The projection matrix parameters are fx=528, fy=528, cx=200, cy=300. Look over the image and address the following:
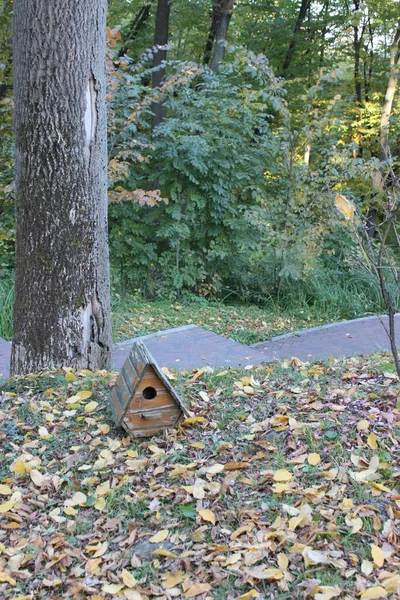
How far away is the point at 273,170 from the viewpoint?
855 centimetres

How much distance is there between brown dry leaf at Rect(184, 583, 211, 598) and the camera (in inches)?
76.2

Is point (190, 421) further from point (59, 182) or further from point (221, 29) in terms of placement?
point (221, 29)

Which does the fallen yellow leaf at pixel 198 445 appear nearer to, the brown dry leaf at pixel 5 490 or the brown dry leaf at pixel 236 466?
the brown dry leaf at pixel 236 466

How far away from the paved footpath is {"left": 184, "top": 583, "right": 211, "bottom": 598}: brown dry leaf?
3.08 metres

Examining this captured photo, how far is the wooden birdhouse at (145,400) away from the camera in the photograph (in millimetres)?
2865

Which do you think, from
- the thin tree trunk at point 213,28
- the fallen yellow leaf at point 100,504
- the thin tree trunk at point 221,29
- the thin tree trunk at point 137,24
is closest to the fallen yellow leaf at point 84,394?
the fallen yellow leaf at point 100,504

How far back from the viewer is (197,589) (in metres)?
1.95

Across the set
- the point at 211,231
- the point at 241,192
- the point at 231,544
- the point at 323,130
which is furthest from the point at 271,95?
the point at 231,544

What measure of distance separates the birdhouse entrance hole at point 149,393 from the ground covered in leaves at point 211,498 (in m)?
0.23

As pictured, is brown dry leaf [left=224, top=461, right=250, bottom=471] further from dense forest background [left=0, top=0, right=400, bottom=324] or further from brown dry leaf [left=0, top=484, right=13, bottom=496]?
dense forest background [left=0, top=0, right=400, bottom=324]

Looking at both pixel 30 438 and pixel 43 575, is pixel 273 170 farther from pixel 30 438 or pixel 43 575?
pixel 43 575

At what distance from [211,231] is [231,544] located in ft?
22.2

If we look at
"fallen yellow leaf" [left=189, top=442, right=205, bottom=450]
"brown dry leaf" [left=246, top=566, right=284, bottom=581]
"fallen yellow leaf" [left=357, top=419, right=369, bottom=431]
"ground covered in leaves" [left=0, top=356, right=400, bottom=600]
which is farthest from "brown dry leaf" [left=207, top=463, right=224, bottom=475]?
"fallen yellow leaf" [left=357, top=419, right=369, bottom=431]

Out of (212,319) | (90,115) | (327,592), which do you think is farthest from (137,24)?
(327,592)
